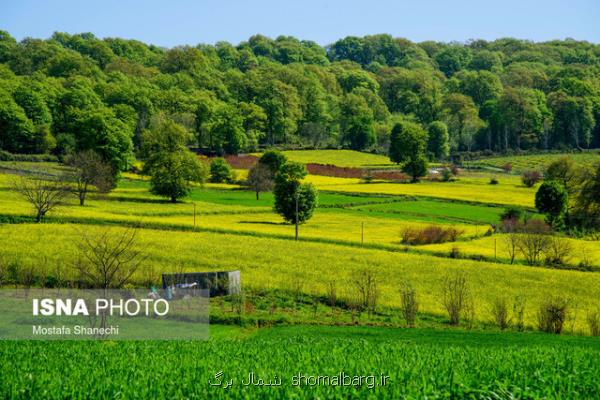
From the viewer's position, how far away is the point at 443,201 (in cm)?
8569

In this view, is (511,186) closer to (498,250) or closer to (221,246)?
(498,250)

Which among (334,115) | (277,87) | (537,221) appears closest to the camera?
(537,221)

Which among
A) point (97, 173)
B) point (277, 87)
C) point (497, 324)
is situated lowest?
point (497, 324)

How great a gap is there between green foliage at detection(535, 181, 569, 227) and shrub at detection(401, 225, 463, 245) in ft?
53.4

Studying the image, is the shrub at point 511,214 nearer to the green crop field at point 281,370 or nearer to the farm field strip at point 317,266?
the farm field strip at point 317,266

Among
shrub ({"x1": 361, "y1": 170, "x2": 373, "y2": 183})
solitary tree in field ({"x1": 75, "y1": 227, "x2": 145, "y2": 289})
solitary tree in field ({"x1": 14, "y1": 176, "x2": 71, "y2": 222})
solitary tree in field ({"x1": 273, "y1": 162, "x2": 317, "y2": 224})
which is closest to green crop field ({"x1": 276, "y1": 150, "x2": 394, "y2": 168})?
shrub ({"x1": 361, "y1": 170, "x2": 373, "y2": 183})

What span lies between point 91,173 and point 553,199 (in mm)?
46964

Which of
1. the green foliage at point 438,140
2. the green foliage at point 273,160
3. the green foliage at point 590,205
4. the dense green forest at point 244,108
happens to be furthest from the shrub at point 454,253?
the green foliage at point 438,140

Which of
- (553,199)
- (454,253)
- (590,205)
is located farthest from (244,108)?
(454,253)

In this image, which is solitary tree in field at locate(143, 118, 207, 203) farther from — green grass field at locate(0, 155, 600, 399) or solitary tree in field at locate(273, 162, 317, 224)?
solitary tree in field at locate(273, 162, 317, 224)

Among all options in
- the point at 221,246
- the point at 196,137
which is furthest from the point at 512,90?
the point at 221,246

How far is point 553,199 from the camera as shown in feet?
245

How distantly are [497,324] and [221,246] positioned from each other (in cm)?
2103

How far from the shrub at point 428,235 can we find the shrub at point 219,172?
4122 centimetres
